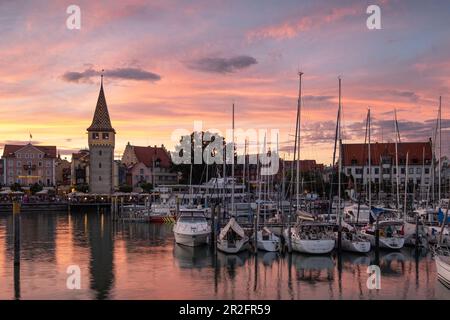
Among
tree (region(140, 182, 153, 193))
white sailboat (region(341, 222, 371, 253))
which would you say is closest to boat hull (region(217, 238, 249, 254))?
white sailboat (region(341, 222, 371, 253))

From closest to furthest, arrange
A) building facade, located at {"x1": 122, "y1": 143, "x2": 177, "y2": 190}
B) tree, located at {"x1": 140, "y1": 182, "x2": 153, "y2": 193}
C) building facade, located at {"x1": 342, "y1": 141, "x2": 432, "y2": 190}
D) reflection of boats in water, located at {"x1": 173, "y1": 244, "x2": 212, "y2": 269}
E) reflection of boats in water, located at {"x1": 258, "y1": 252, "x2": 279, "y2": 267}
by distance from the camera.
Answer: reflection of boats in water, located at {"x1": 173, "y1": 244, "x2": 212, "y2": 269}, reflection of boats in water, located at {"x1": 258, "y1": 252, "x2": 279, "y2": 267}, building facade, located at {"x1": 342, "y1": 141, "x2": 432, "y2": 190}, tree, located at {"x1": 140, "y1": 182, "x2": 153, "y2": 193}, building facade, located at {"x1": 122, "y1": 143, "x2": 177, "y2": 190}

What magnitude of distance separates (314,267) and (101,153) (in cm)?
9279

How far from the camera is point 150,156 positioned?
490 feet

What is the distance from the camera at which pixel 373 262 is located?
139 ft

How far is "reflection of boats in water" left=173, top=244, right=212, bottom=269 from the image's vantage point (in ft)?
136

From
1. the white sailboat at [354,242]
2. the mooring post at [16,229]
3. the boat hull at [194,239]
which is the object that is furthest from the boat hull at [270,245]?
the mooring post at [16,229]

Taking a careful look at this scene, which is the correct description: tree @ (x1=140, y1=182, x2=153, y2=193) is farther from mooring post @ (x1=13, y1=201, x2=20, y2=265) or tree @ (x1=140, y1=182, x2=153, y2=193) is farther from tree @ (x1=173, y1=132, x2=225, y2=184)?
mooring post @ (x1=13, y1=201, x2=20, y2=265)

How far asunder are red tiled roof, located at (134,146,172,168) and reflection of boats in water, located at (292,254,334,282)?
105 m

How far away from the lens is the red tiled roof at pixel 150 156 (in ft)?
485

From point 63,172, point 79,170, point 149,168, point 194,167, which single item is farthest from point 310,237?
point 63,172

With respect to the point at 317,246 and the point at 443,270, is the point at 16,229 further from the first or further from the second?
the point at 443,270

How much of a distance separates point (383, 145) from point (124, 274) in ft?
334
